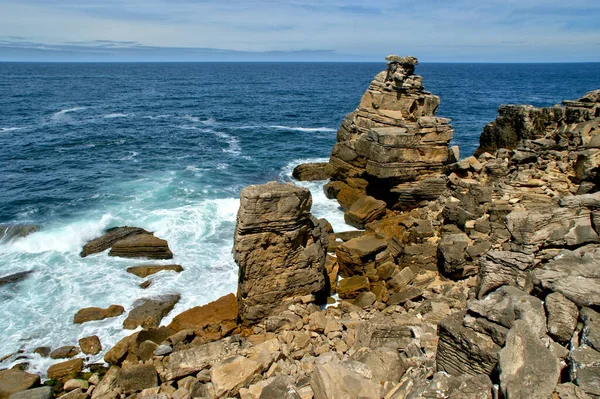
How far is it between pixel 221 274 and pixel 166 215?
912cm

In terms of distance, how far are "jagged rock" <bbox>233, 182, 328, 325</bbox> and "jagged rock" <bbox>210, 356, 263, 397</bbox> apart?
4485 mm

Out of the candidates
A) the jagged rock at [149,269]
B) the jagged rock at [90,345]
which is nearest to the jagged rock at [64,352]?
the jagged rock at [90,345]

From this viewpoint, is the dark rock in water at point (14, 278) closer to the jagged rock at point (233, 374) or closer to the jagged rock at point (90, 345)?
the jagged rock at point (90, 345)

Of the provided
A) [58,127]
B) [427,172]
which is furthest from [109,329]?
[58,127]

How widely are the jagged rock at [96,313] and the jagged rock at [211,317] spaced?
306 cm

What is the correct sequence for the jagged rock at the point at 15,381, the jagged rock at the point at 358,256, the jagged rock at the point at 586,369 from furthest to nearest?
the jagged rock at the point at 358,256
the jagged rock at the point at 15,381
the jagged rock at the point at 586,369

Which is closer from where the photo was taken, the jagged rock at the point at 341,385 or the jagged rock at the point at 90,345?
the jagged rock at the point at 341,385

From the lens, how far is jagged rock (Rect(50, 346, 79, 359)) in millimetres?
16531

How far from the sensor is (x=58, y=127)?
59.4 meters

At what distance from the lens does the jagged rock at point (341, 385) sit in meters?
8.79

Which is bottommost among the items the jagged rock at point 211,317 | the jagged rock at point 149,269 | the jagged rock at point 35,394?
Result: the jagged rock at point 35,394

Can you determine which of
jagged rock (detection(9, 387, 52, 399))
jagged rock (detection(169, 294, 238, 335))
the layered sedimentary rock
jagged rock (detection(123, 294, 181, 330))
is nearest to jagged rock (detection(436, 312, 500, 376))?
jagged rock (detection(169, 294, 238, 335))

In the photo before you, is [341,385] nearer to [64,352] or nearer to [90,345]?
[90,345]

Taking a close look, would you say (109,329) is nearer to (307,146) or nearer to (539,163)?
(539,163)
